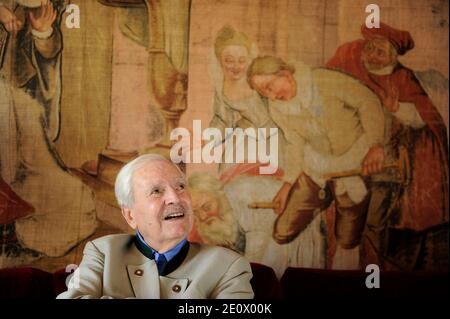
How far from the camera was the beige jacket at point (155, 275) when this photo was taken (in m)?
3.27

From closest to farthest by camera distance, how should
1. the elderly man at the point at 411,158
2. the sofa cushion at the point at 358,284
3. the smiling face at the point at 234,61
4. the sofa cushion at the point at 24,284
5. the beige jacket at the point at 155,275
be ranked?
the beige jacket at the point at 155,275 < the sofa cushion at the point at 24,284 < the sofa cushion at the point at 358,284 < the smiling face at the point at 234,61 < the elderly man at the point at 411,158

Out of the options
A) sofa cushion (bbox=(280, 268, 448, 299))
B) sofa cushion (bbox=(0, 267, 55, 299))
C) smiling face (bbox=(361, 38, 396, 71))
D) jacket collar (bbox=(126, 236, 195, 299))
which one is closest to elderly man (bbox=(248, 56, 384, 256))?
smiling face (bbox=(361, 38, 396, 71))

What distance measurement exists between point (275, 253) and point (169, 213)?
129cm

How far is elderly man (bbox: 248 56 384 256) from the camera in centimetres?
441

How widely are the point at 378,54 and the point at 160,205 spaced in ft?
6.81

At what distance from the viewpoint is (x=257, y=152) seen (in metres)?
4.40

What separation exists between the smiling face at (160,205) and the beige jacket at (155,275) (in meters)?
0.14

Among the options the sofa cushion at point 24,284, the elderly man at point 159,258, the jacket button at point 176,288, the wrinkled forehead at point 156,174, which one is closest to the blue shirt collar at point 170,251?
the elderly man at point 159,258

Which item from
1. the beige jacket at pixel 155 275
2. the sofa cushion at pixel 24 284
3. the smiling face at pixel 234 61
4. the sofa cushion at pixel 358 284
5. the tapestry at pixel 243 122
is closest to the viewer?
the beige jacket at pixel 155 275

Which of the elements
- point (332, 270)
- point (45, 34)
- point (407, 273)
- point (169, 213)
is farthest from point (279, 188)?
point (45, 34)

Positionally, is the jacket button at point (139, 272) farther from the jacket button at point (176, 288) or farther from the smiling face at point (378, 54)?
the smiling face at point (378, 54)

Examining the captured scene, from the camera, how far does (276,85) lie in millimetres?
4422

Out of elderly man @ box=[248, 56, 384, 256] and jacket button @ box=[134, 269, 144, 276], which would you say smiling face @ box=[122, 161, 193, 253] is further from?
elderly man @ box=[248, 56, 384, 256]
